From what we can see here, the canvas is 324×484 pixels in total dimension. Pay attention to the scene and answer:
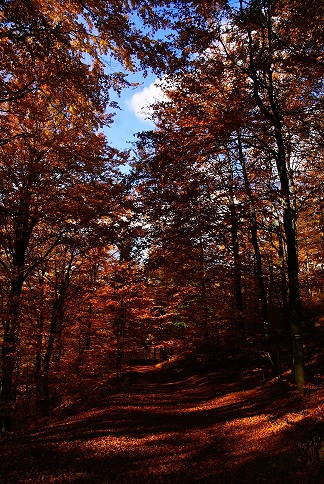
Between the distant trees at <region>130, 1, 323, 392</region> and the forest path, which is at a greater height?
the distant trees at <region>130, 1, 323, 392</region>

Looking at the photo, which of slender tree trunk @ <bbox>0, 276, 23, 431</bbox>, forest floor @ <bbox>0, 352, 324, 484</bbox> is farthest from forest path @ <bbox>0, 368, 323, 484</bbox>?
slender tree trunk @ <bbox>0, 276, 23, 431</bbox>

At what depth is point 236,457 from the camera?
22.2ft

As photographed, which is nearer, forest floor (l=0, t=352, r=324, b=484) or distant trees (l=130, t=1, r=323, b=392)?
→ forest floor (l=0, t=352, r=324, b=484)

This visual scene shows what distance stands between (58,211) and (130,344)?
1128 cm

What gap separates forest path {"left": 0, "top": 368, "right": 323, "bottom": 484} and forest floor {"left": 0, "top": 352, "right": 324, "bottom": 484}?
0.02 meters

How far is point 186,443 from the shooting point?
8.11 metres

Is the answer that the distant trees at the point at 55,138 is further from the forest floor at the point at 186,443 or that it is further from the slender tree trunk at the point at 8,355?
the forest floor at the point at 186,443

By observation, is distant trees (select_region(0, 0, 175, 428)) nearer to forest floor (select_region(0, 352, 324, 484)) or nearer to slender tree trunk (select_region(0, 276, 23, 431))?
slender tree trunk (select_region(0, 276, 23, 431))

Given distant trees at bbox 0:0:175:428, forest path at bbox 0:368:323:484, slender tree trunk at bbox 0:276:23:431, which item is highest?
distant trees at bbox 0:0:175:428

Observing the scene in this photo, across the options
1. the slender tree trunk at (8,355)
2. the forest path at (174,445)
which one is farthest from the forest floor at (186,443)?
the slender tree trunk at (8,355)

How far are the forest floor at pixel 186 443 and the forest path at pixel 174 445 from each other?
21mm

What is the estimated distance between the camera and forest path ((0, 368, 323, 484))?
611 cm

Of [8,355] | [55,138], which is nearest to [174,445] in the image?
[8,355]

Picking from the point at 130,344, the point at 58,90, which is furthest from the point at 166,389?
the point at 58,90
